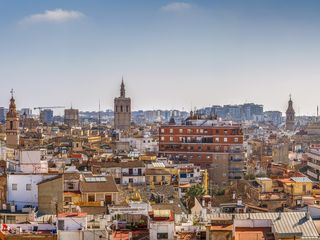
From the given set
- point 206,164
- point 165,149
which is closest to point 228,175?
point 206,164

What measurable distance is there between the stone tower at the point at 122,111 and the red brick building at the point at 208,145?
66898mm

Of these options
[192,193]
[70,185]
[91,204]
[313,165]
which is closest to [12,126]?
[313,165]

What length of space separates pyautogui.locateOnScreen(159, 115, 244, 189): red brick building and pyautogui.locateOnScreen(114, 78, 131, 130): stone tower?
66.9 meters

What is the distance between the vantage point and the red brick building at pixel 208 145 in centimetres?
6950

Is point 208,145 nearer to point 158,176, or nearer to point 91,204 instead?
point 158,176

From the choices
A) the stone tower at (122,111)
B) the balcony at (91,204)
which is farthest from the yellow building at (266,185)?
the stone tower at (122,111)

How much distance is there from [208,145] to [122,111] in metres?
74.0

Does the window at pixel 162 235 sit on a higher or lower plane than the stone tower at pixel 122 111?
lower

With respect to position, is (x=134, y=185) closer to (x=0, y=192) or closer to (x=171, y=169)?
(x=171, y=169)

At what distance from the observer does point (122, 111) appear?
145 meters

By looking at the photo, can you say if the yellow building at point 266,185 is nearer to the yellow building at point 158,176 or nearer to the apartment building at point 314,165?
the yellow building at point 158,176

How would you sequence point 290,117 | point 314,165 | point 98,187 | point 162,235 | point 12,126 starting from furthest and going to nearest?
1. point 290,117
2. point 12,126
3. point 314,165
4. point 98,187
5. point 162,235

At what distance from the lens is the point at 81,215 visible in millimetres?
25812

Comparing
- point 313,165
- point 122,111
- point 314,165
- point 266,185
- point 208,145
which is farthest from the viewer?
point 122,111
